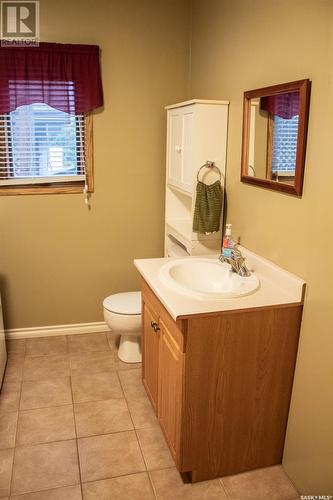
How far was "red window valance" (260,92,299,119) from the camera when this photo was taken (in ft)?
6.21

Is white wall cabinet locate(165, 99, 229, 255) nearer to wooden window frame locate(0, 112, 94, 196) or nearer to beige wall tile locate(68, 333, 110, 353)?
wooden window frame locate(0, 112, 94, 196)

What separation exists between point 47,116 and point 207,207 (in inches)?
53.4

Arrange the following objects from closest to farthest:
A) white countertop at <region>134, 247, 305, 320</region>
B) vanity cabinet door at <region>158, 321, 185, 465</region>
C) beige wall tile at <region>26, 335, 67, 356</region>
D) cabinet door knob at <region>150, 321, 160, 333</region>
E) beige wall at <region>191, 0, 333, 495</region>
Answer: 1. beige wall at <region>191, 0, 333, 495</region>
2. white countertop at <region>134, 247, 305, 320</region>
3. vanity cabinet door at <region>158, 321, 185, 465</region>
4. cabinet door knob at <region>150, 321, 160, 333</region>
5. beige wall tile at <region>26, 335, 67, 356</region>

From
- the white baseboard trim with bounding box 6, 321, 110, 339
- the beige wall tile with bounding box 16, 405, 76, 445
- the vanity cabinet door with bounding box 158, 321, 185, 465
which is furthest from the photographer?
the white baseboard trim with bounding box 6, 321, 110, 339

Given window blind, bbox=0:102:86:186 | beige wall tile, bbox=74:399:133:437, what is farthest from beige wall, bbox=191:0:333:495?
window blind, bbox=0:102:86:186

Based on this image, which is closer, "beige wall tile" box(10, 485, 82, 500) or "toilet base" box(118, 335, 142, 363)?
"beige wall tile" box(10, 485, 82, 500)

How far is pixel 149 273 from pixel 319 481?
120 centimetres

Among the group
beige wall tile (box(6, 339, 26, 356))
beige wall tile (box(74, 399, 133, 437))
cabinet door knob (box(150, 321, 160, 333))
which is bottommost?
beige wall tile (box(74, 399, 133, 437))

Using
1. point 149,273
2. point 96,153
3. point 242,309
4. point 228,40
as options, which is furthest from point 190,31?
point 242,309

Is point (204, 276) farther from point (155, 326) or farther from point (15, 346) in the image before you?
point (15, 346)

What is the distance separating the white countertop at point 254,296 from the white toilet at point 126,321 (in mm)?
747

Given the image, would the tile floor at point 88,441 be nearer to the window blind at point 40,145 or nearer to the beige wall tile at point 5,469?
the beige wall tile at point 5,469

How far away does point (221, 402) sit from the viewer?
1.96 metres

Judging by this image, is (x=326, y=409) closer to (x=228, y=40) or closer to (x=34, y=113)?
(x=228, y=40)
